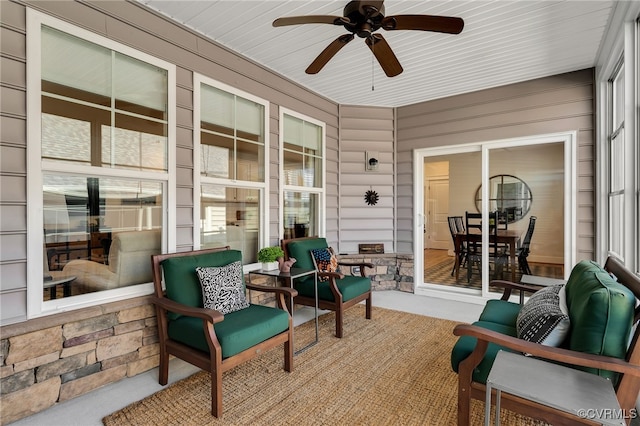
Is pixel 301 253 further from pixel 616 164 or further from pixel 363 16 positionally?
pixel 616 164

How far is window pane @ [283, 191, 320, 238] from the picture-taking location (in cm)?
423

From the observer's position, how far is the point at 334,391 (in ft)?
7.50

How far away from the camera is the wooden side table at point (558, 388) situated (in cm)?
108

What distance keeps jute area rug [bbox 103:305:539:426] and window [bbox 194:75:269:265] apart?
1.34 meters

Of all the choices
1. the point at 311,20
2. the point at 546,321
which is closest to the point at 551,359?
the point at 546,321

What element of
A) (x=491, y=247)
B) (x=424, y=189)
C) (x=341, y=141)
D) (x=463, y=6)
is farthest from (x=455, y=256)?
(x=463, y=6)

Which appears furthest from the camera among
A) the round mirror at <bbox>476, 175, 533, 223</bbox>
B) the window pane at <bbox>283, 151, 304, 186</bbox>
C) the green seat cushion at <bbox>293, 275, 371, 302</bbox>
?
the round mirror at <bbox>476, 175, 533, 223</bbox>

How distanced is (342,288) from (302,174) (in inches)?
71.6

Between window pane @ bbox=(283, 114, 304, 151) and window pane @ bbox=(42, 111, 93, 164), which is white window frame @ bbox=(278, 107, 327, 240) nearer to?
window pane @ bbox=(283, 114, 304, 151)

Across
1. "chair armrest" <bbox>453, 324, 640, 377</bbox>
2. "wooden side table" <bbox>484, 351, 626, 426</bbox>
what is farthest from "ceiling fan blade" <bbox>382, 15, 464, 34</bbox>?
"wooden side table" <bbox>484, 351, 626, 426</bbox>

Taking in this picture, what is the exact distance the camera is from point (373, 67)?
3.75 meters

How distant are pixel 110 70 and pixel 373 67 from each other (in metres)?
2.71

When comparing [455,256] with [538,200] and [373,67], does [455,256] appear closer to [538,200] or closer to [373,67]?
[538,200]
